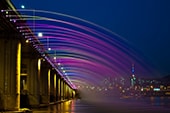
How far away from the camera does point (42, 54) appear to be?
5903 centimetres

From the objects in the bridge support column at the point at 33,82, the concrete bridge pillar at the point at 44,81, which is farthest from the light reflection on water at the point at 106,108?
the concrete bridge pillar at the point at 44,81

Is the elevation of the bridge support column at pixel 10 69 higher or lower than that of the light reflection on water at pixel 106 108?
higher

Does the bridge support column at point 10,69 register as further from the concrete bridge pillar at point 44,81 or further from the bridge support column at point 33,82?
the concrete bridge pillar at point 44,81

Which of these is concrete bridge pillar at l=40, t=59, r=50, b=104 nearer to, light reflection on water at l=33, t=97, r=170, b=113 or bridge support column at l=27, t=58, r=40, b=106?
light reflection on water at l=33, t=97, r=170, b=113

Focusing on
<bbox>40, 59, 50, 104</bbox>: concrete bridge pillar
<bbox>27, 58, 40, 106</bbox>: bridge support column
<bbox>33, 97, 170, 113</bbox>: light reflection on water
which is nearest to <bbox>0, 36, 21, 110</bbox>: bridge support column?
<bbox>33, 97, 170, 113</bbox>: light reflection on water

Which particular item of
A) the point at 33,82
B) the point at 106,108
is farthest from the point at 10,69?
the point at 33,82

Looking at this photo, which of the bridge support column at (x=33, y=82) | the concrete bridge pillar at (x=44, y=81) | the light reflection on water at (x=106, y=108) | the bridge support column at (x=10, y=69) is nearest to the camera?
the bridge support column at (x=10, y=69)

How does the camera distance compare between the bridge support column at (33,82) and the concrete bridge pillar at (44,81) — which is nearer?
the bridge support column at (33,82)

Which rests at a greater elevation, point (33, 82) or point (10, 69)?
point (10, 69)

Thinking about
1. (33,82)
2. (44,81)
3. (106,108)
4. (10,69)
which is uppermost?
(10,69)

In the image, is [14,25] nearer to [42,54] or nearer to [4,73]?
[4,73]

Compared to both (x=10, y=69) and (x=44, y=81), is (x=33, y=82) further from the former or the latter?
(x=10, y=69)

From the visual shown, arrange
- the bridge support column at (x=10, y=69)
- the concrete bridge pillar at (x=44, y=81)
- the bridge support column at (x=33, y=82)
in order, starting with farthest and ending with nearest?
the concrete bridge pillar at (x=44, y=81), the bridge support column at (x=33, y=82), the bridge support column at (x=10, y=69)

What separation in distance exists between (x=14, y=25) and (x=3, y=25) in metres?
1.30
